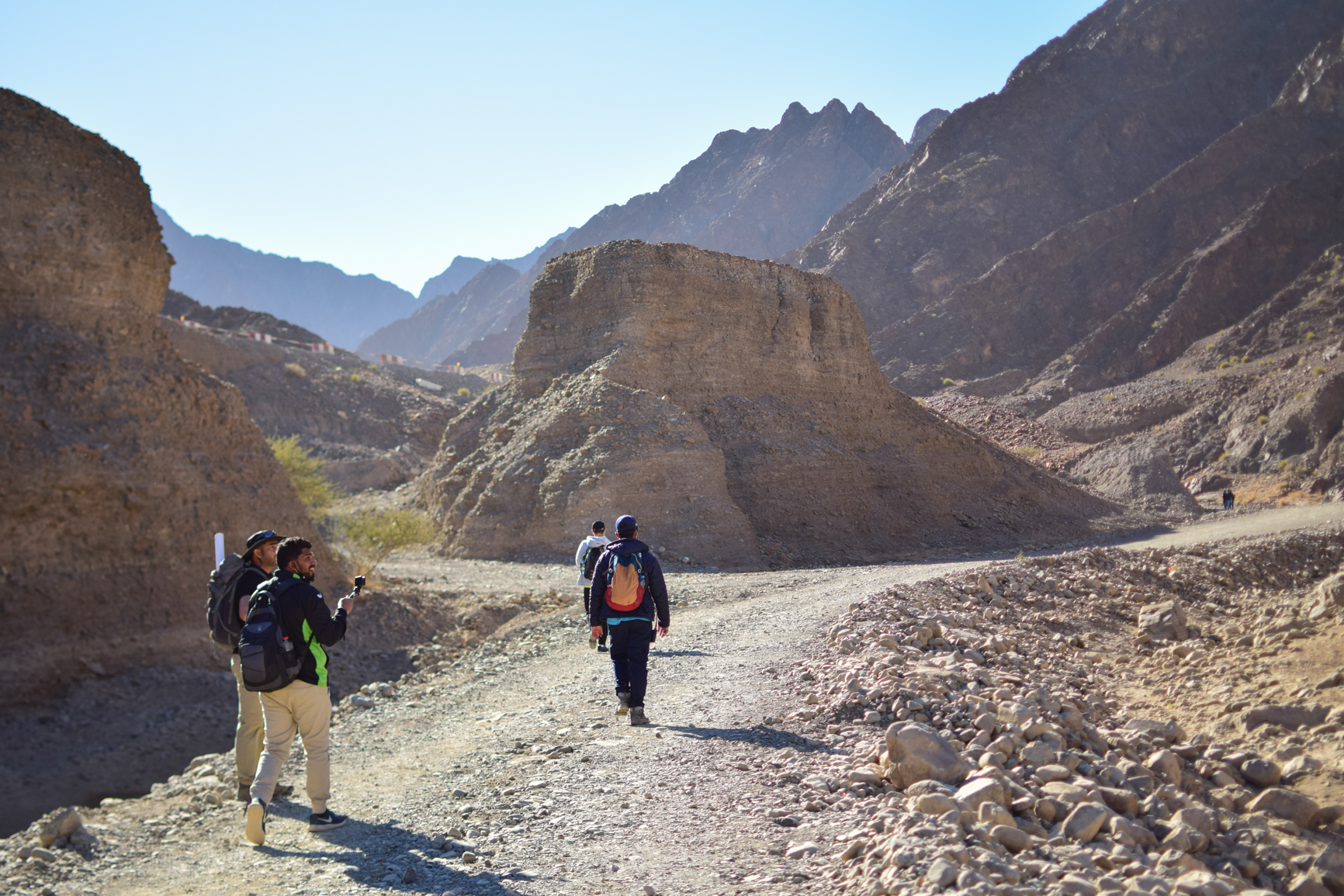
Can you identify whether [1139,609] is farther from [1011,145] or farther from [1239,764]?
[1011,145]

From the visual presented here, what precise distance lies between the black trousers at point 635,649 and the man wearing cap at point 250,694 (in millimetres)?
2662

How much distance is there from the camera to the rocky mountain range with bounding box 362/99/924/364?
132 metres

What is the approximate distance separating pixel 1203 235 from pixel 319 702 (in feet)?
232

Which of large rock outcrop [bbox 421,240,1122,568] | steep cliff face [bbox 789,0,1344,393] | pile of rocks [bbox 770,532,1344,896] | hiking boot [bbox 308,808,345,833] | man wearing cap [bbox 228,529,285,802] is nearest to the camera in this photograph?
pile of rocks [bbox 770,532,1344,896]

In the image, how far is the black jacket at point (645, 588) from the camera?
23.8 feet

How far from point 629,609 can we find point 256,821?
299 cm

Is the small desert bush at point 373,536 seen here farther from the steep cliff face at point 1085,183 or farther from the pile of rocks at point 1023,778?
the steep cliff face at point 1085,183

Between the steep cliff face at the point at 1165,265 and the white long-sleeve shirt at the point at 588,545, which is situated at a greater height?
the steep cliff face at the point at 1165,265

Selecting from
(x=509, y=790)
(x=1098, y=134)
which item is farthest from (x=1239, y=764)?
(x=1098, y=134)

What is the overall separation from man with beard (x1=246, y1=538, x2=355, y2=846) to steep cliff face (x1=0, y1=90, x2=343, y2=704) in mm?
6841

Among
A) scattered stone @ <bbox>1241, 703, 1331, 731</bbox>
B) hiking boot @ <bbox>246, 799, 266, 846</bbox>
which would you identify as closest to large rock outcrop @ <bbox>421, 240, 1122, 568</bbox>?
scattered stone @ <bbox>1241, 703, 1331, 731</bbox>

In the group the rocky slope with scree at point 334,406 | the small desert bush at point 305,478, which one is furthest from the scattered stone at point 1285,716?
the rocky slope with scree at point 334,406

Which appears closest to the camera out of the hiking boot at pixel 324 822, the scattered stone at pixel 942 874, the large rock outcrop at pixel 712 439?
the scattered stone at pixel 942 874

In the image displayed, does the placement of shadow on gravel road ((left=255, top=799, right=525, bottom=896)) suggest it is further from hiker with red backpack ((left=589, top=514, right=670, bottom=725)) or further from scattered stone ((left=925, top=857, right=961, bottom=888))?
hiker with red backpack ((left=589, top=514, right=670, bottom=725))
